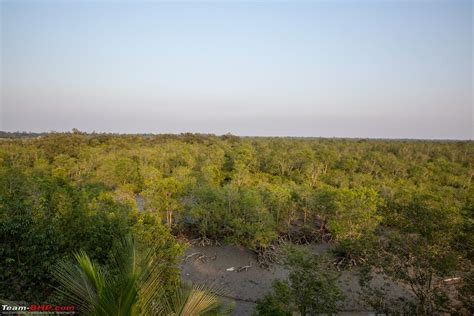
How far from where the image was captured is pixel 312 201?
2192 centimetres

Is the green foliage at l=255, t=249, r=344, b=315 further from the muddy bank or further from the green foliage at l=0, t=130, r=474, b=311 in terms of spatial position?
the muddy bank

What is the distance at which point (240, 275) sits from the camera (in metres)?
16.9

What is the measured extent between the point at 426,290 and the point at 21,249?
12.6 m

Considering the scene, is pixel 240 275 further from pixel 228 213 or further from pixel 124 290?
pixel 124 290

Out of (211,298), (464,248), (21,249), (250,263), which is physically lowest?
(250,263)

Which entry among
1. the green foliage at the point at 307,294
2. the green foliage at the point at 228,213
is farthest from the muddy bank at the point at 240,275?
the green foliage at the point at 307,294

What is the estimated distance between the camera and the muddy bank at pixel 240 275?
1439 cm

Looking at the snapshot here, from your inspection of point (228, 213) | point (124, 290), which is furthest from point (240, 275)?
point (124, 290)

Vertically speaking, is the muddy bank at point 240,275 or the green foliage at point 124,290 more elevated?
the green foliage at point 124,290

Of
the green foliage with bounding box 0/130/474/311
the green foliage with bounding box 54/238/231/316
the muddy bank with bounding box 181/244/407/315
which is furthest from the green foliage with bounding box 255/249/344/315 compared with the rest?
the green foliage with bounding box 54/238/231/316

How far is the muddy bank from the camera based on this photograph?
14391 millimetres

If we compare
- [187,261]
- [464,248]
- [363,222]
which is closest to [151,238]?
[187,261]

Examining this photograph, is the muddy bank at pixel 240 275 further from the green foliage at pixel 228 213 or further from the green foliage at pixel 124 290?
the green foliage at pixel 124 290

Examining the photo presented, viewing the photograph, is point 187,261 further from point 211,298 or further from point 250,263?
point 211,298
